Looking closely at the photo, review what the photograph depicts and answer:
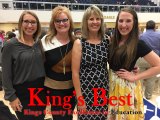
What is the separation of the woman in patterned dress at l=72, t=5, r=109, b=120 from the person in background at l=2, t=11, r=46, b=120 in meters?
0.33

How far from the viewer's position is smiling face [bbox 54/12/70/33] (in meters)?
2.09

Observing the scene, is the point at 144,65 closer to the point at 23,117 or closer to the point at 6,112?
the point at 23,117

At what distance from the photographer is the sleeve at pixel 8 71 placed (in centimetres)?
209

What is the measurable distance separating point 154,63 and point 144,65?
220 centimetres

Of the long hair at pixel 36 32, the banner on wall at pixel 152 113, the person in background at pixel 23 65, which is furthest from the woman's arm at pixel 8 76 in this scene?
the banner on wall at pixel 152 113

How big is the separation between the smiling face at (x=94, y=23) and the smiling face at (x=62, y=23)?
0.18m

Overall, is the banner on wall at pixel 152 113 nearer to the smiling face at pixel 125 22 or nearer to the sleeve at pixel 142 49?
the sleeve at pixel 142 49

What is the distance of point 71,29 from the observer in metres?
2.20

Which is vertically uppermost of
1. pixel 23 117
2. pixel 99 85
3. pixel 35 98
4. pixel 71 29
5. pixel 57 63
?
pixel 71 29

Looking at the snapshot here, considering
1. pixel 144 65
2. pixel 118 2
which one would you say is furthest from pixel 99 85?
pixel 118 2

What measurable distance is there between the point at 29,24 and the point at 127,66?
869mm

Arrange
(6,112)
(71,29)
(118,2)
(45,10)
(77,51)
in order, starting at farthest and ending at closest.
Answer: (118,2), (45,10), (71,29), (77,51), (6,112)

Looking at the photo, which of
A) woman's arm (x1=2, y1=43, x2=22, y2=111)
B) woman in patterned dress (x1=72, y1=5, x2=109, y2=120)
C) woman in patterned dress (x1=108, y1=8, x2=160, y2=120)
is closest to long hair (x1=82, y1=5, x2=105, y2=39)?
woman in patterned dress (x1=72, y1=5, x2=109, y2=120)

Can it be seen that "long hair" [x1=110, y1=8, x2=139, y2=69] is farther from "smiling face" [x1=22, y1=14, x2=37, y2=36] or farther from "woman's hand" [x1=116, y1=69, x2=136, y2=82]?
"smiling face" [x1=22, y1=14, x2=37, y2=36]
